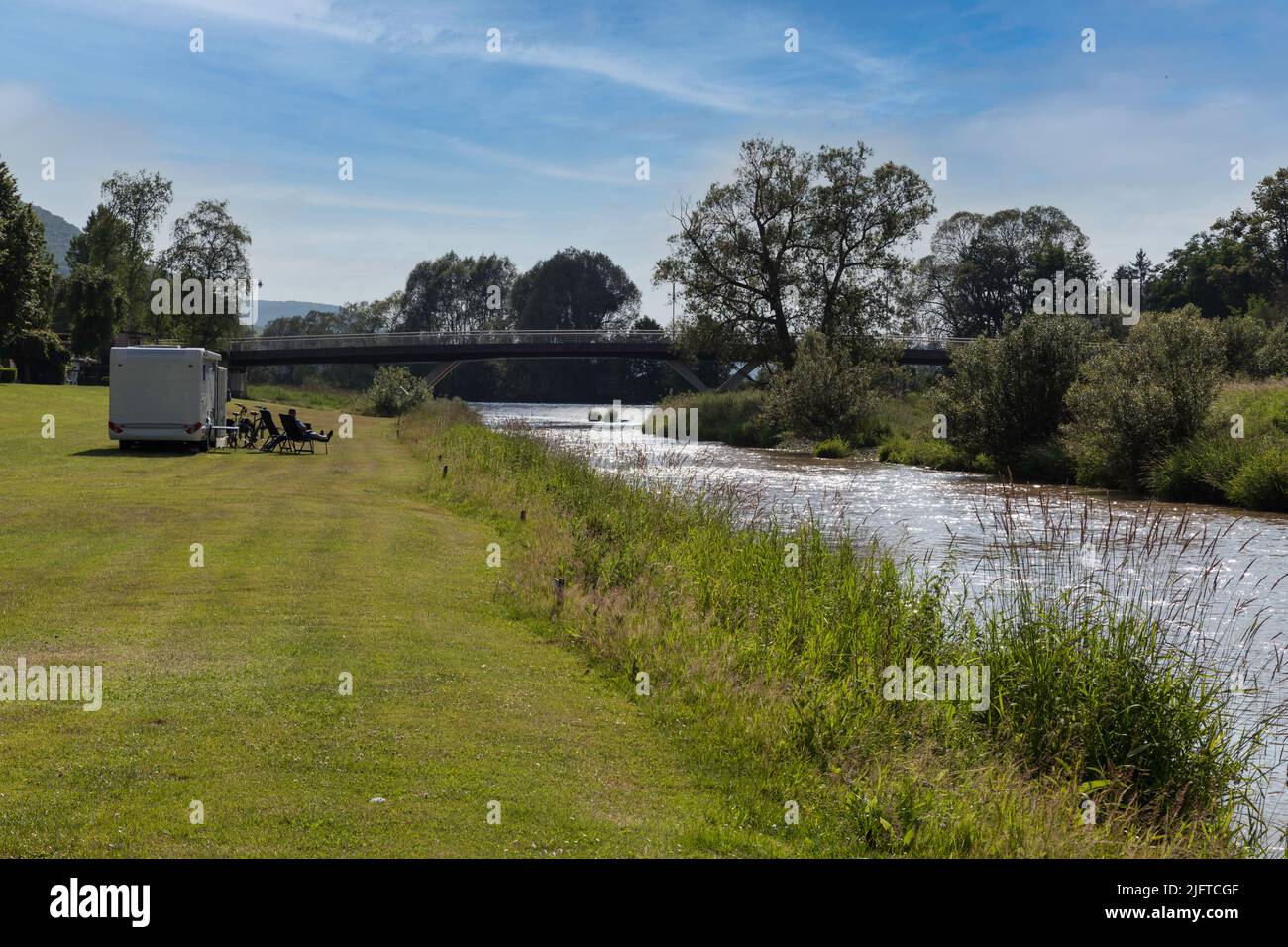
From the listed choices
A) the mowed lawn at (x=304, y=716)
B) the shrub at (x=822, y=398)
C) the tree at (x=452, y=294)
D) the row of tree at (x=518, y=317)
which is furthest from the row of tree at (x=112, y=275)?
the tree at (x=452, y=294)

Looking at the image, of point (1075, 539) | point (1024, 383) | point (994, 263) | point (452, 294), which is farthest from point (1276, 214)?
point (452, 294)

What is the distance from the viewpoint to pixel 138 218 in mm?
96125

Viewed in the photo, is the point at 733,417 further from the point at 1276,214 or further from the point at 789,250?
the point at 1276,214

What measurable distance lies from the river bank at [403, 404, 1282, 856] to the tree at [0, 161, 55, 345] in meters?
48.8

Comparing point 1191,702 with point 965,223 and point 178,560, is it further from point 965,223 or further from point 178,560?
point 965,223

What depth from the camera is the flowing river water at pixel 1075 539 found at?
11.8m

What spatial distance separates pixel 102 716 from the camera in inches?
319

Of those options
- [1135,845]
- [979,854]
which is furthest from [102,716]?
[1135,845]

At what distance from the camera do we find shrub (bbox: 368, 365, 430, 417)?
226ft

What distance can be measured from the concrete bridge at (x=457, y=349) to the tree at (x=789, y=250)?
22.1ft

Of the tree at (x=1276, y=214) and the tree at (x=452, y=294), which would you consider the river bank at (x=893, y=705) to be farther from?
the tree at (x=452, y=294)

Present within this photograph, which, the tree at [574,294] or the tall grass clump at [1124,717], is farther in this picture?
the tree at [574,294]

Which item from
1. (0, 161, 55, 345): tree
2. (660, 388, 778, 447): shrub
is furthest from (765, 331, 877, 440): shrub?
(0, 161, 55, 345): tree
